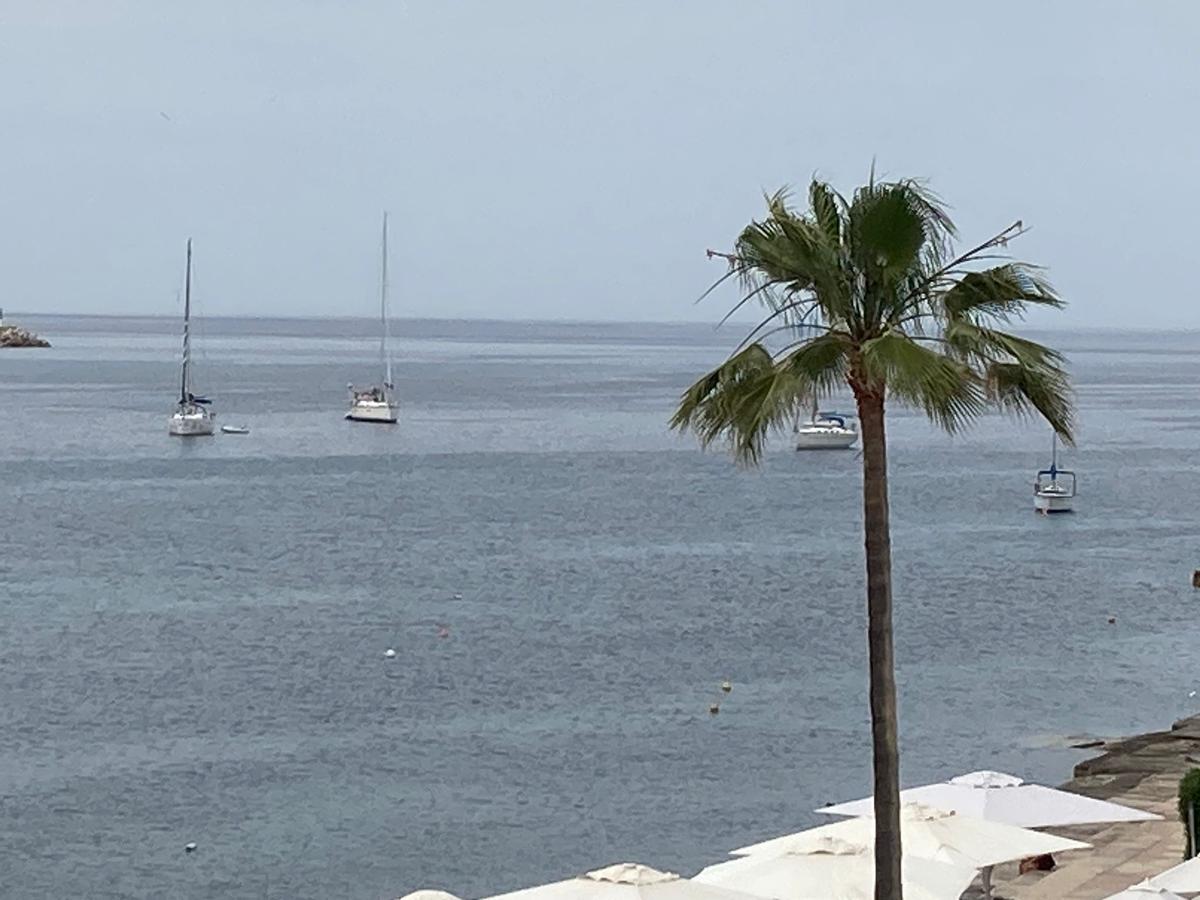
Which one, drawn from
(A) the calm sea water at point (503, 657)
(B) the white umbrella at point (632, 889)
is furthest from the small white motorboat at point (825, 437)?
(B) the white umbrella at point (632, 889)

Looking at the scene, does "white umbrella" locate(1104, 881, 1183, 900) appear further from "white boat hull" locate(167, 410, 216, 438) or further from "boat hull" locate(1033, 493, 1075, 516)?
"white boat hull" locate(167, 410, 216, 438)

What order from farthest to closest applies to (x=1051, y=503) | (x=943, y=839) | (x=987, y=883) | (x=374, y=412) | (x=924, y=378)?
1. (x=374, y=412)
2. (x=1051, y=503)
3. (x=987, y=883)
4. (x=943, y=839)
5. (x=924, y=378)

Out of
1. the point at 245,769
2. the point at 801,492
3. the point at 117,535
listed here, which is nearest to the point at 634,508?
the point at 801,492

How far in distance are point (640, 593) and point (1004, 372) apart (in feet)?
147

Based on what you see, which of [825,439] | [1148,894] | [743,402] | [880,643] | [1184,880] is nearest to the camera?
[743,402]

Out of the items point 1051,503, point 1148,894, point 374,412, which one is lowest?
point 1051,503

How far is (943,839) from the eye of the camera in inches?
738

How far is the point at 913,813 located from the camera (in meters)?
19.1

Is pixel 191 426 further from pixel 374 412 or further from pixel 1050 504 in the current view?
pixel 1050 504

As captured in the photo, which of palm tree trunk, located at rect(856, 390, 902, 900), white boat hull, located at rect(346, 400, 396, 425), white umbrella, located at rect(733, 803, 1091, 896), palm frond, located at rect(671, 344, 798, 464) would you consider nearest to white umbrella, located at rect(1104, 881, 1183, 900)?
palm tree trunk, located at rect(856, 390, 902, 900)

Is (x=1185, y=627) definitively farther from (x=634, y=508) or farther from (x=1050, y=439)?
(x=1050, y=439)

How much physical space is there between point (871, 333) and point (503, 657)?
112 feet

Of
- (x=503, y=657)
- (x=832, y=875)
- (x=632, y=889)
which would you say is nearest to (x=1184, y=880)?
(x=832, y=875)

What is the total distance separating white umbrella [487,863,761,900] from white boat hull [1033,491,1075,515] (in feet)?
231
